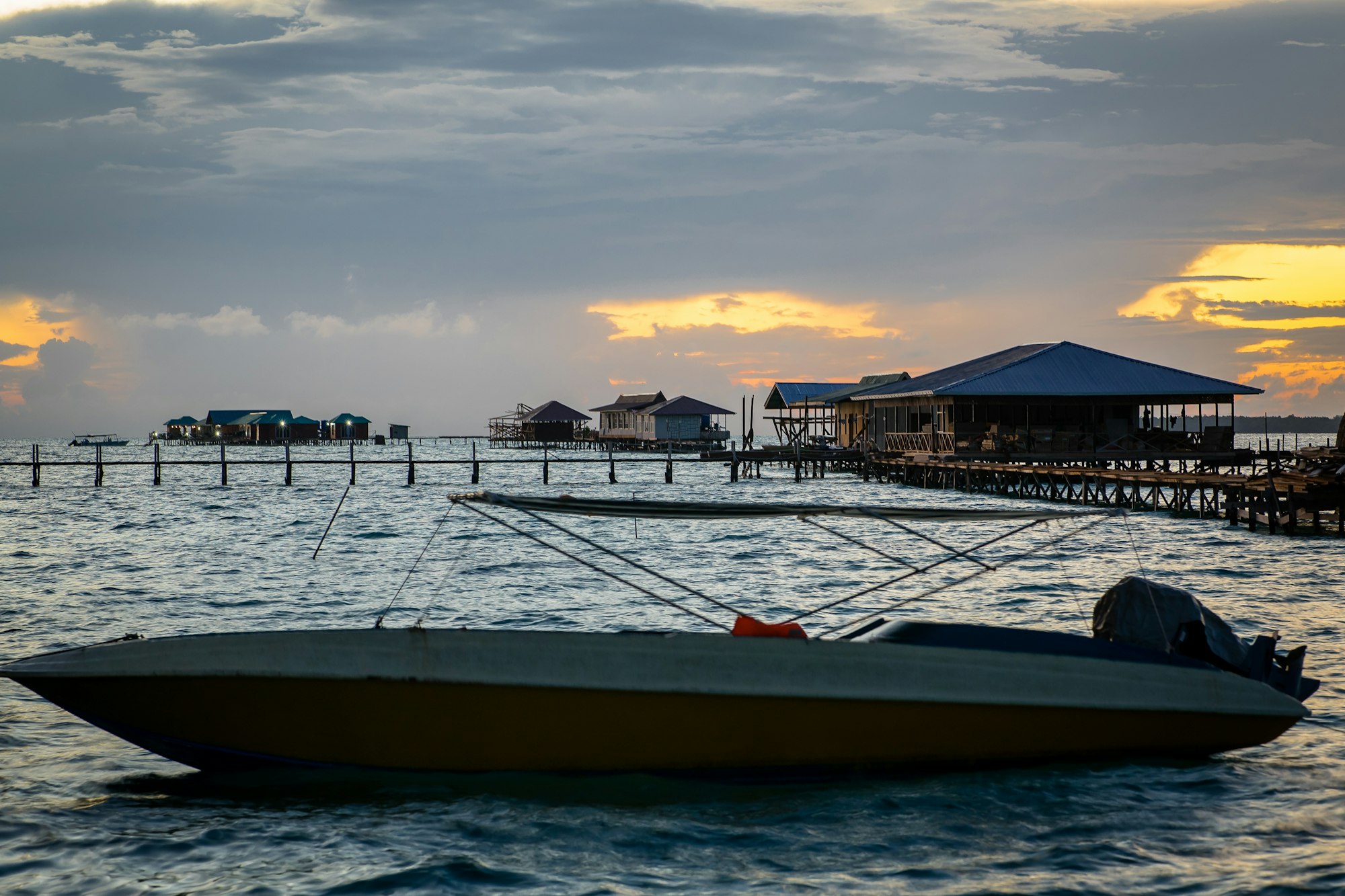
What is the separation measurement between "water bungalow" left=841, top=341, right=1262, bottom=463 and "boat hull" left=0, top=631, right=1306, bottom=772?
36.5 meters

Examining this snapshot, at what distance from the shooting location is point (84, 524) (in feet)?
112

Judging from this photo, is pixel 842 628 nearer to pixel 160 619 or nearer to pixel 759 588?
pixel 759 588

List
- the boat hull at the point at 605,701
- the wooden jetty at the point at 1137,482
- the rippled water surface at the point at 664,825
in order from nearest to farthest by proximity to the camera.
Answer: the rippled water surface at the point at 664,825
the boat hull at the point at 605,701
the wooden jetty at the point at 1137,482

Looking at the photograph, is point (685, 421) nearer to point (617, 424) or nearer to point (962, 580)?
point (617, 424)

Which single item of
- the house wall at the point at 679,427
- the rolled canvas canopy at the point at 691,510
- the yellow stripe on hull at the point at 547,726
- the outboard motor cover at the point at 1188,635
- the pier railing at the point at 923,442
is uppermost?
the house wall at the point at 679,427

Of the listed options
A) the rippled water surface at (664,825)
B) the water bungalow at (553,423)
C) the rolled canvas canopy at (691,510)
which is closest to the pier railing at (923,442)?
the rippled water surface at (664,825)

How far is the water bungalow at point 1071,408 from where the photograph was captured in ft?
141

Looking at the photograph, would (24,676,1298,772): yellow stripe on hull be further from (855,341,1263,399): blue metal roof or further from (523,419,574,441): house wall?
(523,419,574,441): house wall

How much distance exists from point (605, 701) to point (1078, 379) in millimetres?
40934

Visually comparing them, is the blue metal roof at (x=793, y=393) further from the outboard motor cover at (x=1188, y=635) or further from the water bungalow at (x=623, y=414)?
the outboard motor cover at (x=1188, y=635)

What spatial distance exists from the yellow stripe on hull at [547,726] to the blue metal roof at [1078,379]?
36.6m

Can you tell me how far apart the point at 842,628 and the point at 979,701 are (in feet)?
22.4

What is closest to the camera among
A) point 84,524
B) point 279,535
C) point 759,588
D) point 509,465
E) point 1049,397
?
point 759,588

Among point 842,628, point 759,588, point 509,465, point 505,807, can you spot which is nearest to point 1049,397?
point 759,588
